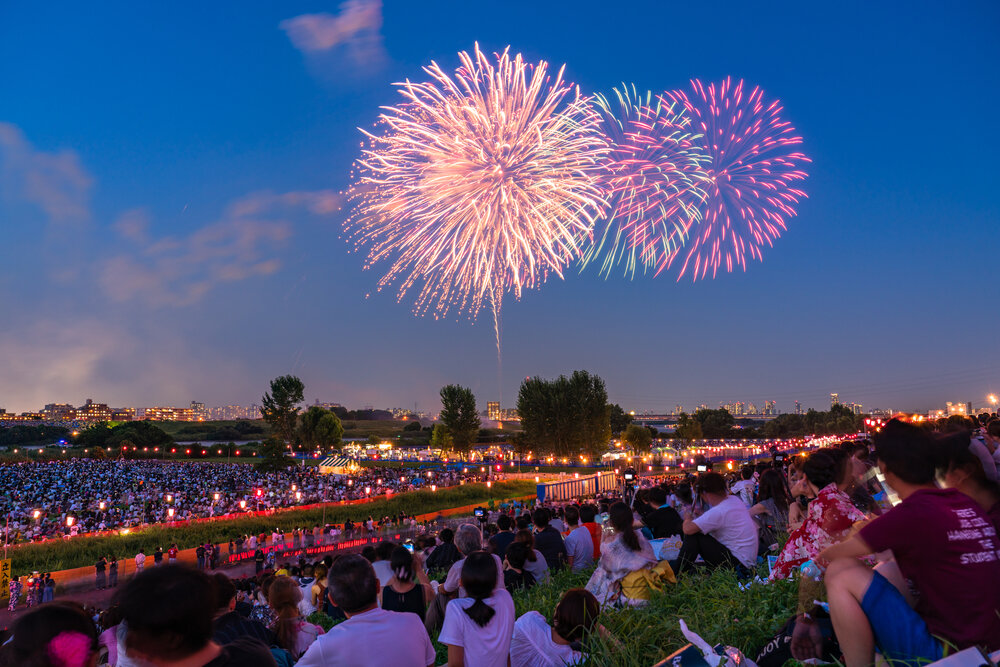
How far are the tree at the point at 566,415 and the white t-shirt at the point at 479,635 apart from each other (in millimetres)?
69921

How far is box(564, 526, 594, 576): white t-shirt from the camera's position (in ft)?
28.5

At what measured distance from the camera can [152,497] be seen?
32.8 meters

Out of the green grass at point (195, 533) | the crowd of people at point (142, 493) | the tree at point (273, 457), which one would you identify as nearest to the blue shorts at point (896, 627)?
the green grass at point (195, 533)

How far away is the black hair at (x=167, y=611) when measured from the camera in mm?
2182

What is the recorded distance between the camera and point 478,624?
4008 mm

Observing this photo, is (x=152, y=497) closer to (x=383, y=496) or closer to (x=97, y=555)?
(x=97, y=555)

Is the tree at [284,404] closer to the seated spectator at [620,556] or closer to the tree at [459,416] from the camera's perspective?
the tree at [459,416]

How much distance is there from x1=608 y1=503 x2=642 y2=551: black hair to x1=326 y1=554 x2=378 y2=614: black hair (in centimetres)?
277

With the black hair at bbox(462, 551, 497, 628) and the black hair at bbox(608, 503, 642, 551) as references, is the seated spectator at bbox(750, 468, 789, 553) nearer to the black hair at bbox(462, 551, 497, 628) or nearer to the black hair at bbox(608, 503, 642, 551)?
the black hair at bbox(608, 503, 642, 551)

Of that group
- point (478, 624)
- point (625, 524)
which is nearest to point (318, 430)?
point (625, 524)

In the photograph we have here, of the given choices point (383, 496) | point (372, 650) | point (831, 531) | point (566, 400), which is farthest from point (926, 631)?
point (566, 400)

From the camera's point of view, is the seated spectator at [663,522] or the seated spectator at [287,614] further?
the seated spectator at [663,522]

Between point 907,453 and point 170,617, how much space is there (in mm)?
3422

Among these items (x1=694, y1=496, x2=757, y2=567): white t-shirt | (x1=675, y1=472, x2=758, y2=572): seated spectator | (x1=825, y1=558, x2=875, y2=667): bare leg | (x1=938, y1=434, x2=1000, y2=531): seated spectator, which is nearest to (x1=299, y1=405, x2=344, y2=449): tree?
(x1=675, y1=472, x2=758, y2=572): seated spectator
